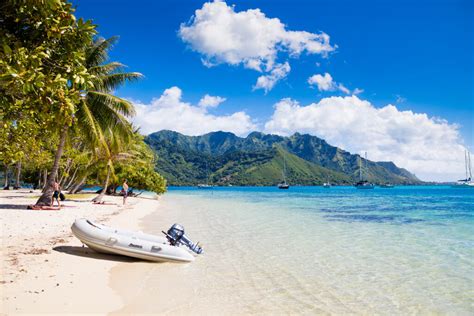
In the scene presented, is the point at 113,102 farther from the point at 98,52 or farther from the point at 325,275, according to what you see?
the point at 325,275

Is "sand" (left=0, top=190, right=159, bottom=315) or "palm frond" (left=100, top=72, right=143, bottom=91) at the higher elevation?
Answer: "palm frond" (left=100, top=72, right=143, bottom=91)

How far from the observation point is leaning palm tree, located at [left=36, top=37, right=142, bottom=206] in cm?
1892

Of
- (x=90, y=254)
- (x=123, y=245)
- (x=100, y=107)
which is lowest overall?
(x=90, y=254)

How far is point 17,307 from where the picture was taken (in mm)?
5316

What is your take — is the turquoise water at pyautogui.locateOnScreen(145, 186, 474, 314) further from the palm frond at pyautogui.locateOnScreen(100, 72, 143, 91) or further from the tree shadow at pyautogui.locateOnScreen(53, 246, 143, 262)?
the palm frond at pyautogui.locateOnScreen(100, 72, 143, 91)

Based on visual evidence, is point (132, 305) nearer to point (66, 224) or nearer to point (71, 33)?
point (71, 33)

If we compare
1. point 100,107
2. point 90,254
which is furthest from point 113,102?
point 90,254

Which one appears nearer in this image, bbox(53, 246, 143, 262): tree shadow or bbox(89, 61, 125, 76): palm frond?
bbox(53, 246, 143, 262): tree shadow

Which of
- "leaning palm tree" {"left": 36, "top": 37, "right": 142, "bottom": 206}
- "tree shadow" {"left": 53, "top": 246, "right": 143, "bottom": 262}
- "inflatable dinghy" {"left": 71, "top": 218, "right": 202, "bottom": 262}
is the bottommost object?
"tree shadow" {"left": 53, "top": 246, "right": 143, "bottom": 262}

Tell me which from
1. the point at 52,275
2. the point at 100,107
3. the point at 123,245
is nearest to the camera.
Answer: the point at 52,275

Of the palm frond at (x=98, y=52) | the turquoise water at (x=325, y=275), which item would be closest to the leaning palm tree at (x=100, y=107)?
the palm frond at (x=98, y=52)

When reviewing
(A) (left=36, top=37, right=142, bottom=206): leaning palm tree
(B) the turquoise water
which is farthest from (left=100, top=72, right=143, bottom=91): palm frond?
(B) the turquoise water

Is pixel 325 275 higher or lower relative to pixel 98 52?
lower

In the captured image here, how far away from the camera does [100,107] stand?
65.2ft
